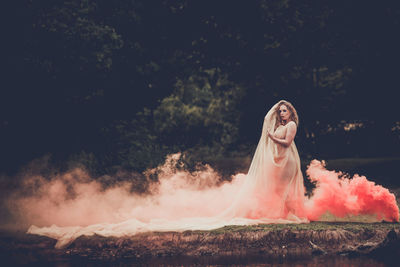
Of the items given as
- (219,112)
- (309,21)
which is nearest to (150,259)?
(309,21)

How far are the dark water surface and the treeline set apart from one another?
327 inches

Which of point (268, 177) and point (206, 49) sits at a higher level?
point (206, 49)

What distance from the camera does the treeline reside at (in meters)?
17.1

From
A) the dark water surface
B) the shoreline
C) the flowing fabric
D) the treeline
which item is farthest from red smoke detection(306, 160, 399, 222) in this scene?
the treeline

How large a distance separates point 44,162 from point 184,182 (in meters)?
4.71

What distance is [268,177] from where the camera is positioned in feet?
40.5

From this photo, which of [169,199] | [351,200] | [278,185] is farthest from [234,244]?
[169,199]

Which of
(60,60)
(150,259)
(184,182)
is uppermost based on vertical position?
(60,60)

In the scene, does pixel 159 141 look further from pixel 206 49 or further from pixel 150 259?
pixel 150 259

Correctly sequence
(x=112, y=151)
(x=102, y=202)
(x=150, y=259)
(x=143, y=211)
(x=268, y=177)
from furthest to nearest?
(x=112, y=151)
(x=102, y=202)
(x=143, y=211)
(x=268, y=177)
(x=150, y=259)

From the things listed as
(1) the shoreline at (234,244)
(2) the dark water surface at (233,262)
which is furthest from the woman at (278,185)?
(2) the dark water surface at (233,262)

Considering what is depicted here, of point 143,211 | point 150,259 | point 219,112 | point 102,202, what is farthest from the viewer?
point 219,112

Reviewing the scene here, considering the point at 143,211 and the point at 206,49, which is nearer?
the point at 143,211

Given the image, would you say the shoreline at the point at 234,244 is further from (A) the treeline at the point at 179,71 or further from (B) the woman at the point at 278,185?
(A) the treeline at the point at 179,71
